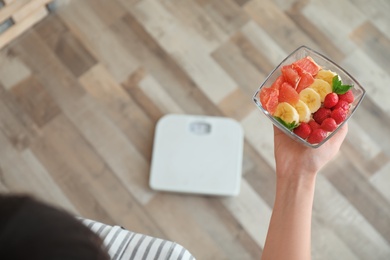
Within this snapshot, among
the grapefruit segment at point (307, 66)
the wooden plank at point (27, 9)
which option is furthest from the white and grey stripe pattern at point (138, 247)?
the wooden plank at point (27, 9)

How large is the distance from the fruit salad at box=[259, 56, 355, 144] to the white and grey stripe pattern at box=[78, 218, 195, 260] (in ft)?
1.03

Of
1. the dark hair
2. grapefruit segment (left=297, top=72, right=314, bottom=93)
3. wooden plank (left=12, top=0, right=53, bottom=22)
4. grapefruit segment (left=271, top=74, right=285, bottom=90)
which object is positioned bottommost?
grapefruit segment (left=297, top=72, right=314, bottom=93)

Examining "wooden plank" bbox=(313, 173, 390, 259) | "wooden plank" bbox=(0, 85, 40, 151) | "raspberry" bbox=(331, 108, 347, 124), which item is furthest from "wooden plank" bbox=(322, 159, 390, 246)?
"wooden plank" bbox=(0, 85, 40, 151)

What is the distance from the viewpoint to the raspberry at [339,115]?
84cm

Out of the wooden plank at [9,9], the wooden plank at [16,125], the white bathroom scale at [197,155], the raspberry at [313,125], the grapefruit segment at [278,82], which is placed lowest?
the white bathroom scale at [197,155]

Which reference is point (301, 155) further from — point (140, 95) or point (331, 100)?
point (140, 95)

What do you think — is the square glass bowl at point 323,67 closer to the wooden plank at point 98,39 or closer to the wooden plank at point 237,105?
the wooden plank at point 237,105

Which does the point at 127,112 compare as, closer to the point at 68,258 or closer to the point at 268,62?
the point at 268,62

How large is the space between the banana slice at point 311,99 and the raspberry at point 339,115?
0.11 ft

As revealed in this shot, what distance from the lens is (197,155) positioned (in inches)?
52.7

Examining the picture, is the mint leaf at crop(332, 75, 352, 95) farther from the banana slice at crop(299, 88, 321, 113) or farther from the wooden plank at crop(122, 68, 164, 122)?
the wooden plank at crop(122, 68, 164, 122)

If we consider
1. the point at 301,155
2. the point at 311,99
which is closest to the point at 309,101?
the point at 311,99

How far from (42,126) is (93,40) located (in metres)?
0.34

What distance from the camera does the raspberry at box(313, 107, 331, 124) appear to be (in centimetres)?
85
